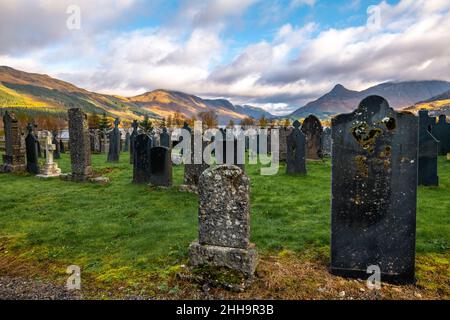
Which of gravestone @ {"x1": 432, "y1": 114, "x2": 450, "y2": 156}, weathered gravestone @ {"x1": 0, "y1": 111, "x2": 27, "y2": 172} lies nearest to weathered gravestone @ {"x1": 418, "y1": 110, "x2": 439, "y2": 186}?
gravestone @ {"x1": 432, "y1": 114, "x2": 450, "y2": 156}

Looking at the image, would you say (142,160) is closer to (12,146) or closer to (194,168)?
(194,168)

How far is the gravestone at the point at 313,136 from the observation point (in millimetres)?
18047

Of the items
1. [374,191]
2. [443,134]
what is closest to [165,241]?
[374,191]

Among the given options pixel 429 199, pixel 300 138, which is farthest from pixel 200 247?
pixel 300 138

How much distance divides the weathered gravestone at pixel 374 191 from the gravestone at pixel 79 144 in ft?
36.7

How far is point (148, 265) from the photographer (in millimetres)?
5109

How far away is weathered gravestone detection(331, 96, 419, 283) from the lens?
14.5 ft

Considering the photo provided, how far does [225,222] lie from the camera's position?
15.2ft

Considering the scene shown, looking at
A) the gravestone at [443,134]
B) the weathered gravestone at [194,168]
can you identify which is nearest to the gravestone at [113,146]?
the weathered gravestone at [194,168]

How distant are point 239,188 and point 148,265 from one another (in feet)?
6.84

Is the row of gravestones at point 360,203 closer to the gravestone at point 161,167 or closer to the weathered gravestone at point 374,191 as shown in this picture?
the weathered gravestone at point 374,191

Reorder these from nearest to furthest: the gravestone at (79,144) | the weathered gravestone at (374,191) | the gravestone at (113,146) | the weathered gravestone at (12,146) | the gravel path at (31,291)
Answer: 1. the gravel path at (31,291)
2. the weathered gravestone at (374,191)
3. the gravestone at (79,144)
4. the weathered gravestone at (12,146)
5. the gravestone at (113,146)

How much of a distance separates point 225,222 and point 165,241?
6.62 feet

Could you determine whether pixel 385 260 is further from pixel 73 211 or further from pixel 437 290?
pixel 73 211
